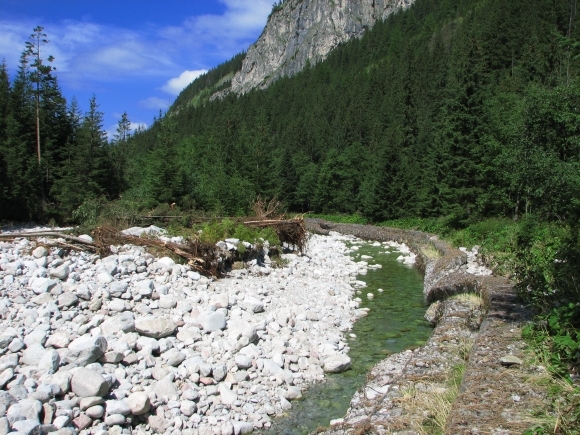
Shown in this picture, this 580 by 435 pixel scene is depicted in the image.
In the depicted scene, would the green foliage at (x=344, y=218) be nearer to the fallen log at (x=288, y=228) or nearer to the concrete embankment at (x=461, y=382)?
the fallen log at (x=288, y=228)

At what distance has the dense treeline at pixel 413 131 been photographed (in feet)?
29.9

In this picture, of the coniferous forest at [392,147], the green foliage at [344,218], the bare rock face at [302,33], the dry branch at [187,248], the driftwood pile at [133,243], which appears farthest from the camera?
the bare rock face at [302,33]

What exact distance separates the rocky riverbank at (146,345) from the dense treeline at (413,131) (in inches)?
226

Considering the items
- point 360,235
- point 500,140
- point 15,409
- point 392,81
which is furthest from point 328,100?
point 15,409

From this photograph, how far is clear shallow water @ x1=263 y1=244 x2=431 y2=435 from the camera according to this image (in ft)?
20.9

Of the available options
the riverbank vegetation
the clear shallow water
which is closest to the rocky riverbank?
the clear shallow water

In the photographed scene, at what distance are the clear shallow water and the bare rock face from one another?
139 meters

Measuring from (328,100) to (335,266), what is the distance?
79910mm

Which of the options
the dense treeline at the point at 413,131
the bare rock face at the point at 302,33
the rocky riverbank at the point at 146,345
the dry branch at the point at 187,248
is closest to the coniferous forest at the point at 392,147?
the dense treeline at the point at 413,131

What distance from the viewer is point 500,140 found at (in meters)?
24.0

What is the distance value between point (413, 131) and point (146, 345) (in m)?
58.5

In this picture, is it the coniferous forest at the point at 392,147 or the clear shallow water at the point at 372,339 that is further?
the coniferous forest at the point at 392,147

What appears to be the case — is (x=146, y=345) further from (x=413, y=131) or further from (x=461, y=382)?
(x=413, y=131)

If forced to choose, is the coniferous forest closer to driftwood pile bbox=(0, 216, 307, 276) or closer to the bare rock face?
driftwood pile bbox=(0, 216, 307, 276)
